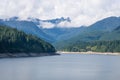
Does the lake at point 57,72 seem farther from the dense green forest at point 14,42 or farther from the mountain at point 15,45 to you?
the dense green forest at point 14,42

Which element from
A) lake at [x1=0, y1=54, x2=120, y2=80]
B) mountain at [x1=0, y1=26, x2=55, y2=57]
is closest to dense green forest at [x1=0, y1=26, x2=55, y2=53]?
mountain at [x1=0, y1=26, x2=55, y2=57]

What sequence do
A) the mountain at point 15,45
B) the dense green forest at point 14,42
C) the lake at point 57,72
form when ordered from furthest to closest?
1. the dense green forest at point 14,42
2. the mountain at point 15,45
3. the lake at point 57,72

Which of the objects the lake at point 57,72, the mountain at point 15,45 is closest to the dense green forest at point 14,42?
the mountain at point 15,45

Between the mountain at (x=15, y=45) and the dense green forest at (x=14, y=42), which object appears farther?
the dense green forest at (x=14, y=42)

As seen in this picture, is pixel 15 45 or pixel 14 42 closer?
pixel 15 45

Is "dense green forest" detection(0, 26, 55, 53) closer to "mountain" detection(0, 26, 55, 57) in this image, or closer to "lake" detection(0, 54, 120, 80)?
"mountain" detection(0, 26, 55, 57)

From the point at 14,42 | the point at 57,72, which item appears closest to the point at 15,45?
the point at 14,42

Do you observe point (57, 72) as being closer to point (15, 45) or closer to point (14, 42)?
point (15, 45)

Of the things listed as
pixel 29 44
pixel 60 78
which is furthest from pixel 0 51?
pixel 60 78

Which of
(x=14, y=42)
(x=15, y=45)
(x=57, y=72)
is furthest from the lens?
(x=14, y=42)

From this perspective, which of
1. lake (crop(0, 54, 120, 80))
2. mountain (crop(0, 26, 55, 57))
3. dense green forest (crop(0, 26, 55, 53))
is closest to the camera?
lake (crop(0, 54, 120, 80))

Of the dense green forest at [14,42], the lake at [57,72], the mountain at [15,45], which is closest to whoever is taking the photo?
the lake at [57,72]
